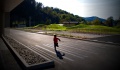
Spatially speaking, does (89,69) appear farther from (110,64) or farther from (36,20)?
(36,20)

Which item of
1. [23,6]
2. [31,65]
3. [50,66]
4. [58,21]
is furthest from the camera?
[58,21]

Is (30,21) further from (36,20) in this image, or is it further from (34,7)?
(34,7)

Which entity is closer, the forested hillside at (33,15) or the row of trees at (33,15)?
the row of trees at (33,15)

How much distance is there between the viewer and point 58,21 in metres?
84.8

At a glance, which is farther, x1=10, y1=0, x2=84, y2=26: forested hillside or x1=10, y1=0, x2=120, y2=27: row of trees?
x1=10, y1=0, x2=84, y2=26: forested hillside

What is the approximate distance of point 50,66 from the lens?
7258mm

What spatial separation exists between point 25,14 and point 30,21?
226 inches

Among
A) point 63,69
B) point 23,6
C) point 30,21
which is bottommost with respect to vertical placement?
point 63,69

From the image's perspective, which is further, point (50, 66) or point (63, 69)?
point (50, 66)

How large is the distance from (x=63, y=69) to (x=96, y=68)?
1892 millimetres

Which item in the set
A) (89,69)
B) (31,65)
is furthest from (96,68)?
(31,65)

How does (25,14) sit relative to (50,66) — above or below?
above

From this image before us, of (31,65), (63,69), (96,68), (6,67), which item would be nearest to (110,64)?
(96,68)

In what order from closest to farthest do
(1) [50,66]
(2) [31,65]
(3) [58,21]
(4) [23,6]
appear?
(2) [31,65] < (1) [50,66] < (4) [23,6] < (3) [58,21]
